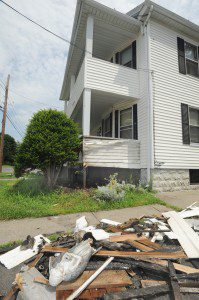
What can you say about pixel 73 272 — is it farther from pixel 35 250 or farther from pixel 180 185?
pixel 180 185

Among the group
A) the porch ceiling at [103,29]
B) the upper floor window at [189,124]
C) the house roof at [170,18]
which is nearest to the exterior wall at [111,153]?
the upper floor window at [189,124]

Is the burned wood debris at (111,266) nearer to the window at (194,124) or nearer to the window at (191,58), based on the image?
the window at (194,124)

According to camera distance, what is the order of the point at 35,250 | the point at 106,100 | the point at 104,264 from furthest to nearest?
the point at 106,100, the point at 35,250, the point at 104,264

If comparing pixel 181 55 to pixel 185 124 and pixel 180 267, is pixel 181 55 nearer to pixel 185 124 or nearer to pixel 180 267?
pixel 185 124

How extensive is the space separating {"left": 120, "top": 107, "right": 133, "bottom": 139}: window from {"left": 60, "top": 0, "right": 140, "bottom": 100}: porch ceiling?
142 inches

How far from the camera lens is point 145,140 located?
8211mm

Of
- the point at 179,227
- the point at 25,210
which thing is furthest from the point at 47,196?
the point at 179,227

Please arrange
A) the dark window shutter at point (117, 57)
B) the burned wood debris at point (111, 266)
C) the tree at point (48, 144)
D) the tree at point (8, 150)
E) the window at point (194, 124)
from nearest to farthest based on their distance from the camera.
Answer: the burned wood debris at point (111, 266), the tree at point (48, 144), the window at point (194, 124), the dark window shutter at point (117, 57), the tree at point (8, 150)

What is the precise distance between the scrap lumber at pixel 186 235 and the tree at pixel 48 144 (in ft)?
12.7

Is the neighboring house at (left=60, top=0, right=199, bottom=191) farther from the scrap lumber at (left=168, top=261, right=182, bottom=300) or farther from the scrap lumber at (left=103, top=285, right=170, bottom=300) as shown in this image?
the scrap lumber at (left=103, top=285, right=170, bottom=300)

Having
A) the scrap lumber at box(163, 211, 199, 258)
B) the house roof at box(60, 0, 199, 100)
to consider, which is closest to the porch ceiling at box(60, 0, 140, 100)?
the house roof at box(60, 0, 199, 100)

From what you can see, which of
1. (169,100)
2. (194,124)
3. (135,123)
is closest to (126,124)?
(135,123)

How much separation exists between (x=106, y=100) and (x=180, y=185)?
5.22m

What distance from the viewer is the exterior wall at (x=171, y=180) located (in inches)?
313
